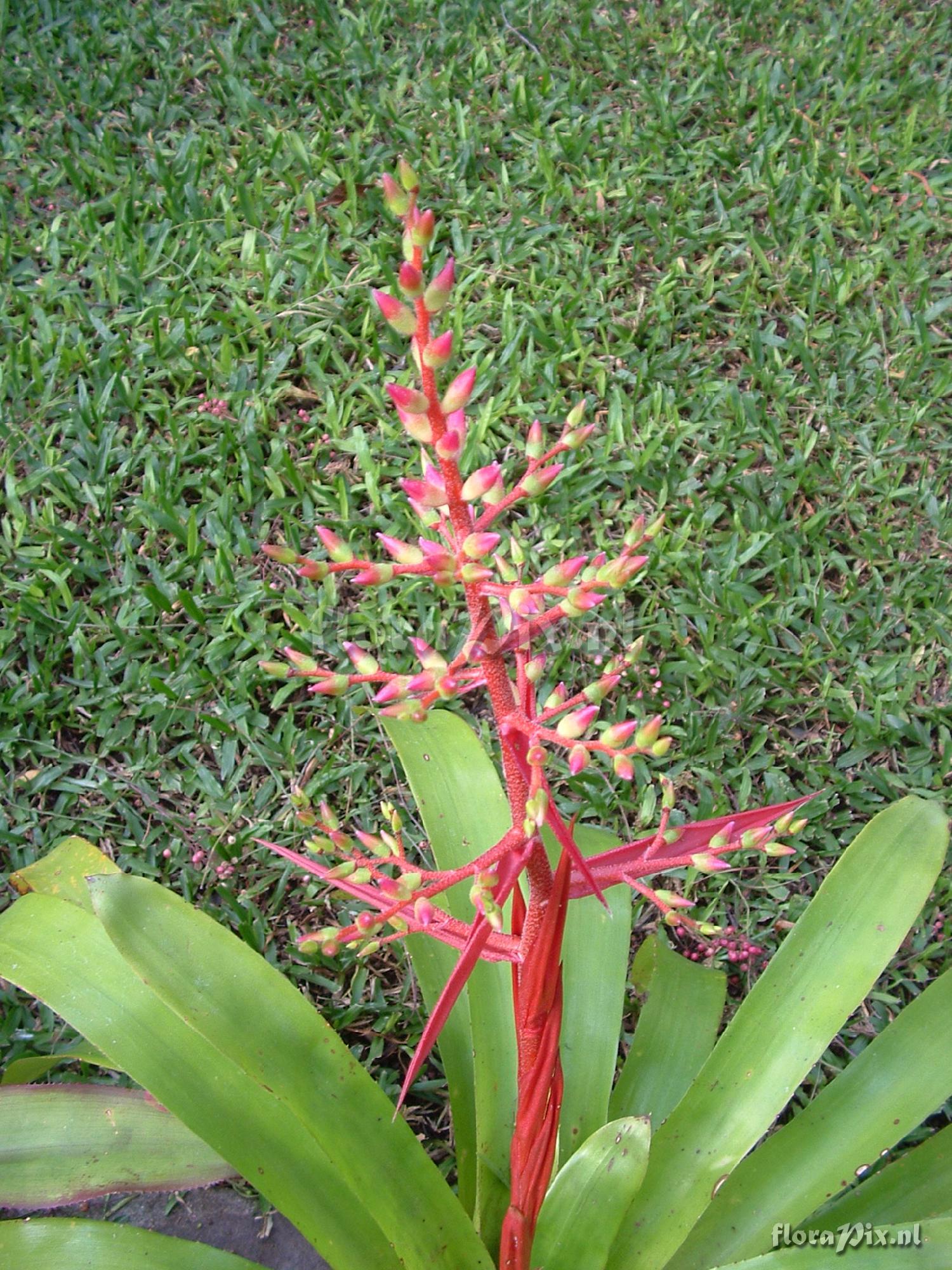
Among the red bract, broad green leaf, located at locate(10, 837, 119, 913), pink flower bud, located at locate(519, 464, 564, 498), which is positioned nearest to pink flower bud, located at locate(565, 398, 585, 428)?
the red bract

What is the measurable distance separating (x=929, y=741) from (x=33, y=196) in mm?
2911

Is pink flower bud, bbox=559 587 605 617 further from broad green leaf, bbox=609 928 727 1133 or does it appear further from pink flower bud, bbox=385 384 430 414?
broad green leaf, bbox=609 928 727 1133

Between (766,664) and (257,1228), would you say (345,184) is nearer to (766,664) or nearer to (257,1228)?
(766,664)

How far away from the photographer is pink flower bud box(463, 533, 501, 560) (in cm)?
107

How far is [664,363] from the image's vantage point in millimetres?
2953

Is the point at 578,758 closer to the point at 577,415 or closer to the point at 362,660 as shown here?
the point at 362,660

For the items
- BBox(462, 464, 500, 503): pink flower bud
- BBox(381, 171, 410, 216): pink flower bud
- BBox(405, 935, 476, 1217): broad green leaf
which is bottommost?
BBox(405, 935, 476, 1217): broad green leaf

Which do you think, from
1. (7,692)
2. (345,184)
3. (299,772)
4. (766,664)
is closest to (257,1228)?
(299,772)

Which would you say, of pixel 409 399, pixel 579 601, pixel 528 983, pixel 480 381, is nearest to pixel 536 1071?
pixel 528 983

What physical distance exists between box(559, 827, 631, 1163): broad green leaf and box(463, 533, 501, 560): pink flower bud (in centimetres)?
89

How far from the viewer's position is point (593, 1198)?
1.38 metres

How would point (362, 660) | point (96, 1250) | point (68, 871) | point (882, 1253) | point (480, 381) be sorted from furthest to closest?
point (480, 381)
point (68, 871)
point (96, 1250)
point (882, 1253)
point (362, 660)

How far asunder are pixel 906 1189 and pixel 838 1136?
0.17 meters

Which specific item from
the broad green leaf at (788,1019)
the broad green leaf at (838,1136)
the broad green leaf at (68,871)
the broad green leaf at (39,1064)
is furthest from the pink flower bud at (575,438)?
the broad green leaf at (39,1064)
